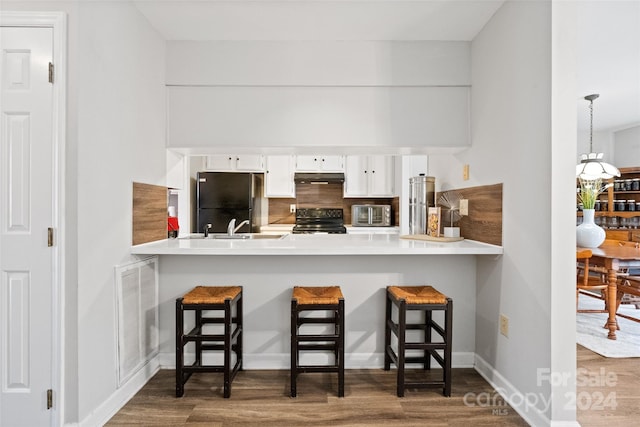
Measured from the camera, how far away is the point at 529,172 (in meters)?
1.77

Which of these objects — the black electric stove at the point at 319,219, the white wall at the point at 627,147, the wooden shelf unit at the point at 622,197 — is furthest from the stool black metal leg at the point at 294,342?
the white wall at the point at 627,147

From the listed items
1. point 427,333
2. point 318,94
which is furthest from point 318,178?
point 427,333

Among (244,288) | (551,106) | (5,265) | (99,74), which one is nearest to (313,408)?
(244,288)

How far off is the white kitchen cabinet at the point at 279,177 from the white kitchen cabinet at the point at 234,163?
161mm

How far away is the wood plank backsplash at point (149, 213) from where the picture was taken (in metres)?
2.09

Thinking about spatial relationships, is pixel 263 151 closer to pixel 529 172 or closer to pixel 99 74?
pixel 99 74

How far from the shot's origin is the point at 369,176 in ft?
15.8

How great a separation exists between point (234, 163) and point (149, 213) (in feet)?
8.02

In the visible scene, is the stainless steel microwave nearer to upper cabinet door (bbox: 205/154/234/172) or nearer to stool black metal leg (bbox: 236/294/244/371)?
upper cabinet door (bbox: 205/154/234/172)

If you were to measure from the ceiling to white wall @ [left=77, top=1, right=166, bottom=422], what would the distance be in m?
0.29

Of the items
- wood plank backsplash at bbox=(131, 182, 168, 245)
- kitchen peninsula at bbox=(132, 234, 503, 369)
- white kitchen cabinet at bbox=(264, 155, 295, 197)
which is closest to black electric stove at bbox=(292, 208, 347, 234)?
white kitchen cabinet at bbox=(264, 155, 295, 197)

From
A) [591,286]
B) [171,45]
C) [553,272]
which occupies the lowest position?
[591,286]

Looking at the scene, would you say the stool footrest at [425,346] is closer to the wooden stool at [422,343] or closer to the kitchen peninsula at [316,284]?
the wooden stool at [422,343]

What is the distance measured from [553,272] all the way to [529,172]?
0.53 meters
